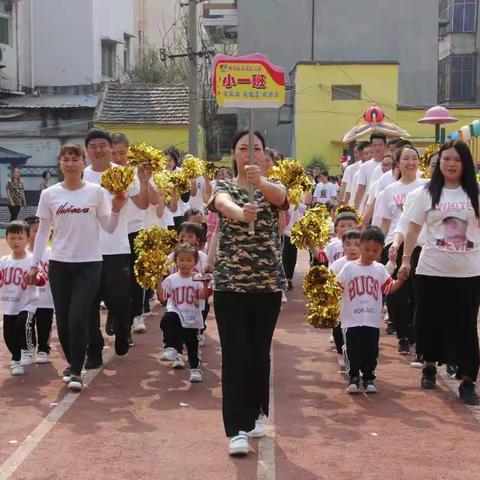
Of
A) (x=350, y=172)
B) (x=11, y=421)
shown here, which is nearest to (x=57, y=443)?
(x=11, y=421)

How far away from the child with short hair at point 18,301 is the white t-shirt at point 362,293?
9.13 feet

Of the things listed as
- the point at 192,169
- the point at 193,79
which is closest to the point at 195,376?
the point at 192,169

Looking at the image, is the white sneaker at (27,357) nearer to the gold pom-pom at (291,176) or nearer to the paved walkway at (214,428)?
the paved walkway at (214,428)

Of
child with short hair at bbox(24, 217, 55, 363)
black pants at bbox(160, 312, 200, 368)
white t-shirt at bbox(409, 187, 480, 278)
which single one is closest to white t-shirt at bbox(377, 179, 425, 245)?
white t-shirt at bbox(409, 187, 480, 278)

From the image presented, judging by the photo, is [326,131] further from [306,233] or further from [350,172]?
[306,233]

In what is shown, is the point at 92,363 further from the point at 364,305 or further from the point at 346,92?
the point at 346,92

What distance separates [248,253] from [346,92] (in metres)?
30.0

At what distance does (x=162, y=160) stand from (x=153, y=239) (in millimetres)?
771

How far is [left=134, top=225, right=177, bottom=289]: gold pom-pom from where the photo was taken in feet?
27.8

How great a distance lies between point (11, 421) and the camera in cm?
680

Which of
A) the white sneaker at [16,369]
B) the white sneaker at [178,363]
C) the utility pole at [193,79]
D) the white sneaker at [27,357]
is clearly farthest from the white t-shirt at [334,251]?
the utility pole at [193,79]

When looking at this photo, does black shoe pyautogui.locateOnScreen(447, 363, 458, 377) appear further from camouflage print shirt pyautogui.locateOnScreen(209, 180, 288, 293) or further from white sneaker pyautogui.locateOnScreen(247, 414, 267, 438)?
camouflage print shirt pyautogui.locateOnScreen(209, 180, 288, 293)

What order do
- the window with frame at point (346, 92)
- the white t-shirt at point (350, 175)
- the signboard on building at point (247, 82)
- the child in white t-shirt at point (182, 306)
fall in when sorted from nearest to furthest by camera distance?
the signboard on building at point (247, 82), the child in white t-shirt at point (182, 306), the white t-shirt at point (350, 175), the window with frame at point (346, 92)

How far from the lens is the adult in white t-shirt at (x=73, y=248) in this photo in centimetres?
766
